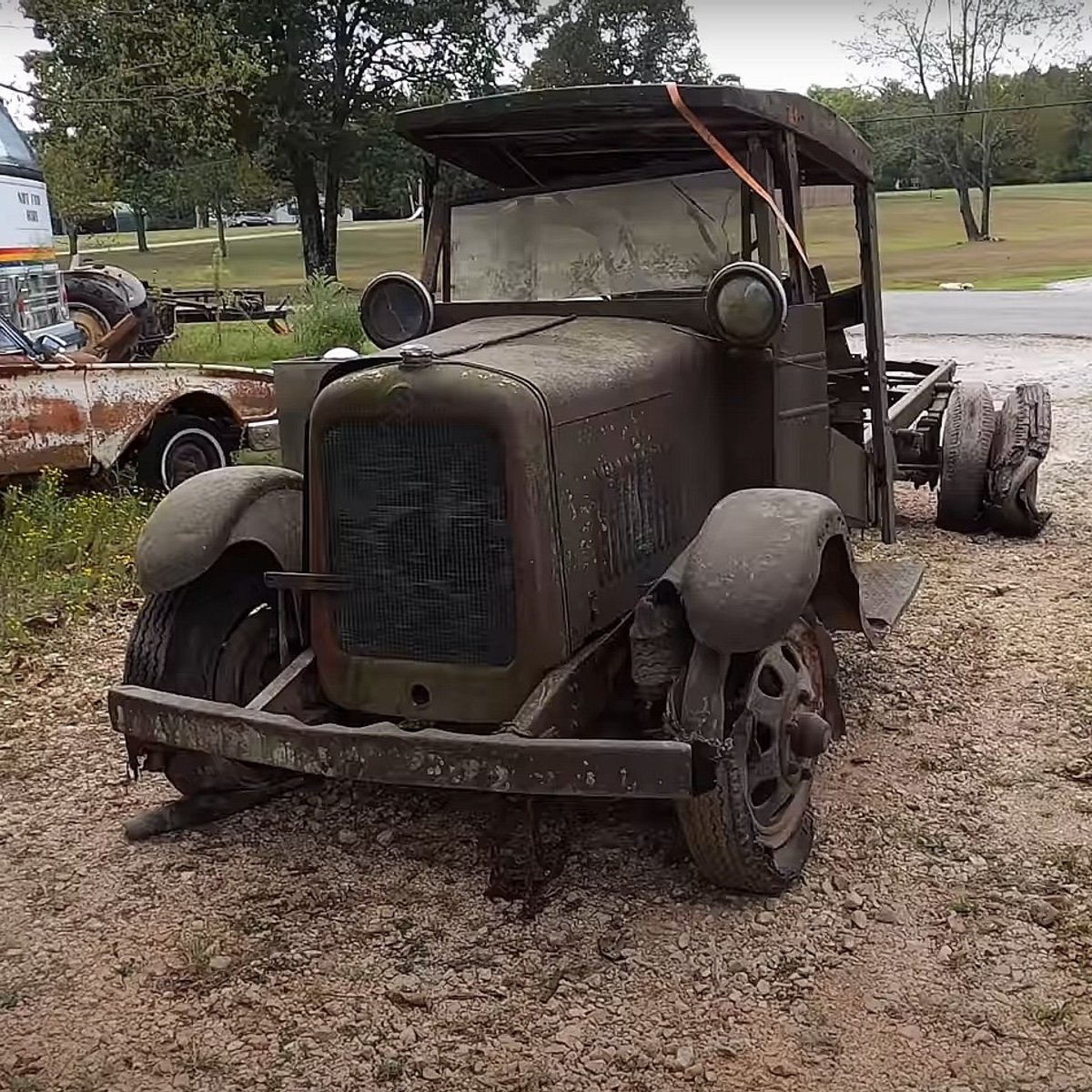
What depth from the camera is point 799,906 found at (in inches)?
158

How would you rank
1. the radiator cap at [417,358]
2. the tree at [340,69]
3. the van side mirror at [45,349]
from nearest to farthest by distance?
1. the radiator cap at [417,358]
2. the van side mirror at [45,349]
3. the tree at [340,69]

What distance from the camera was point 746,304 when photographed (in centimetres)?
455

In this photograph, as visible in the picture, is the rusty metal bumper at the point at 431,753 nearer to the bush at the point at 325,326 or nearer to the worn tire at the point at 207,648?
the worn tire at the point at 207,648

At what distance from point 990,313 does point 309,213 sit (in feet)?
40.7

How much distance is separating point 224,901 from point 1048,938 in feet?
7.79

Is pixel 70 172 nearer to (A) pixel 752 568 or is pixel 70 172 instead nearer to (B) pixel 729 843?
(A) pixel 752 568

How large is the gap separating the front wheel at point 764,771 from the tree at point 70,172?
1938cm

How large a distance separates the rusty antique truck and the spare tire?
2.55 m

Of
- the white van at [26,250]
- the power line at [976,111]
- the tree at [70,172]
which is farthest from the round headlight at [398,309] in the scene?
the power line at [976,111]

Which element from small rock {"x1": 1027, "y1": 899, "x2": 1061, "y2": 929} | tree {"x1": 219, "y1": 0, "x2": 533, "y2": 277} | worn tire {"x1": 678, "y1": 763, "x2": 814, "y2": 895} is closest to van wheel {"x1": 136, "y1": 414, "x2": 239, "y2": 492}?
worn tire {"x1": 678, "y1": 763, "x2": 814, "y2": 895}

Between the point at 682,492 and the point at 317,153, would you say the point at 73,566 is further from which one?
the point at 317,153

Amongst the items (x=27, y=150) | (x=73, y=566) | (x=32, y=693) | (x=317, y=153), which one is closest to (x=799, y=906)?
(x=32, y=693)

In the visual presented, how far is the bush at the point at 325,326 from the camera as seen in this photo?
14.8 m

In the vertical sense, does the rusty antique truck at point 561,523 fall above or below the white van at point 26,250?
below
